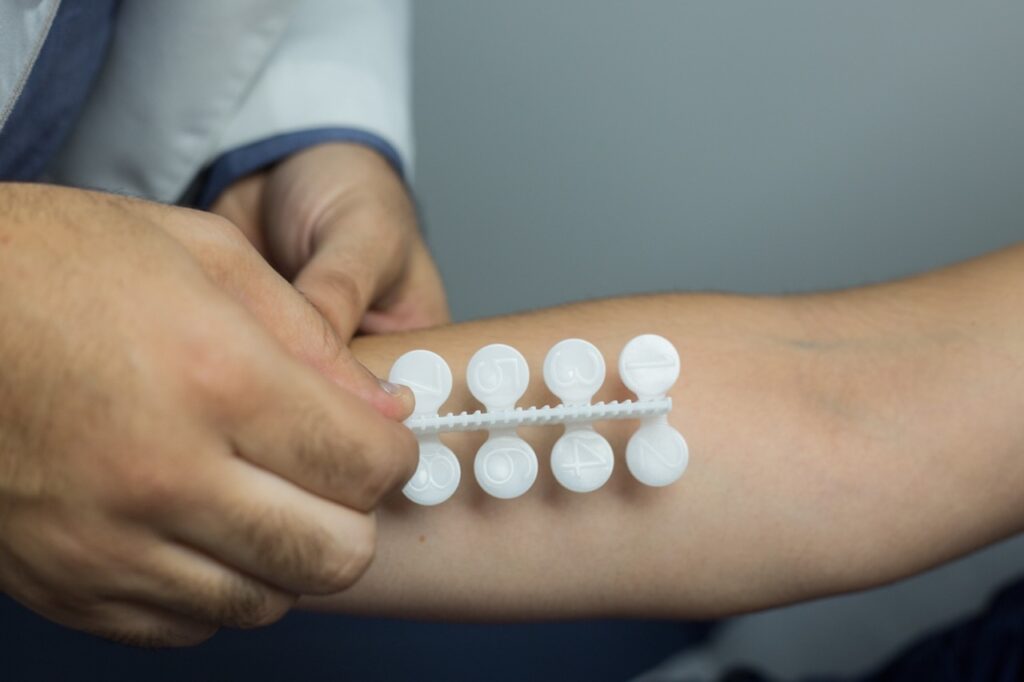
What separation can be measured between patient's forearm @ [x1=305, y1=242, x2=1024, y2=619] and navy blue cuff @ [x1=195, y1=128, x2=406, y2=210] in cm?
32

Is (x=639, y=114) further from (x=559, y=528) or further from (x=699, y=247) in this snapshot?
(x=559, y=528)

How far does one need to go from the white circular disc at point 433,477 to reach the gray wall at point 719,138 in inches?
30.6

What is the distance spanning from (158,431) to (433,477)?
21 cm

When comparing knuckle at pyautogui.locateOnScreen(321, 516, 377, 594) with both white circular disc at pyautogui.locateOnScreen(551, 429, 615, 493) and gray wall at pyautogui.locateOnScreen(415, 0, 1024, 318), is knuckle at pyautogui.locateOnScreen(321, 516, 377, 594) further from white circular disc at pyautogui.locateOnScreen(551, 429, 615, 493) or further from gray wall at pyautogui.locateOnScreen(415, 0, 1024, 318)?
gray wall at pyautogui.locateOnScreen(415, 0, 1024, 318)

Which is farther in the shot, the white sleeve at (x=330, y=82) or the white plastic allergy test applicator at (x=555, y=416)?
the white sleeve at (x=330, y=82)

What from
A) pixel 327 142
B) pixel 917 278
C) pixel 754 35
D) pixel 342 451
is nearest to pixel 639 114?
pixel 754 35

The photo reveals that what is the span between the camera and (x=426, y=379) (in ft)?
1.93

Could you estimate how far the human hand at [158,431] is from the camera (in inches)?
16.5

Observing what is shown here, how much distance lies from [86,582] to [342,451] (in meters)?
0.13

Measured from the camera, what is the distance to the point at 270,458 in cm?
44

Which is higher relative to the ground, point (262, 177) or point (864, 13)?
point (864, 13)

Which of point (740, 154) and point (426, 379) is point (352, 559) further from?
point (740, 154)

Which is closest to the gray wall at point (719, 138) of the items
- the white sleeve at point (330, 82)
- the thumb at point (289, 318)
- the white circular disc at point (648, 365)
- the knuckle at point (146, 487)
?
the white sleeve at point (330, 82)

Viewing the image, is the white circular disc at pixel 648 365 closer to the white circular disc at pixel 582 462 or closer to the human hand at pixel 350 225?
the white circular disc at pixel 582 462
